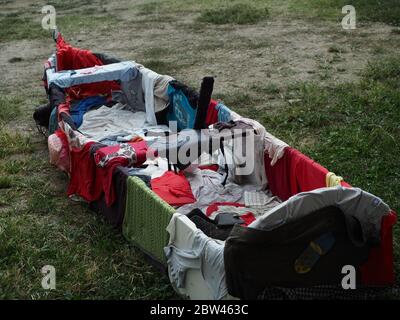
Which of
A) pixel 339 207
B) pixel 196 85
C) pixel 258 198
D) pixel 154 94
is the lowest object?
pixel 258 198

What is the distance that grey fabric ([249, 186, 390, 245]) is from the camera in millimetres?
3990

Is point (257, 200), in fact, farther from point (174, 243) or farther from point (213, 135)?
→ point (174, 243)

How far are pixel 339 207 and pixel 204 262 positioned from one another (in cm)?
95

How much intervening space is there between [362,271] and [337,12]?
10.3 meters

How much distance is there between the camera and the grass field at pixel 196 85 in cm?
529

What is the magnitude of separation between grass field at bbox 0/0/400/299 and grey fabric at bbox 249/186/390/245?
2.86 feet

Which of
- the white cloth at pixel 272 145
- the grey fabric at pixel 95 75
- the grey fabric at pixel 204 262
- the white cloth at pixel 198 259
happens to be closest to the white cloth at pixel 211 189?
the white cloth at pixel 272 145

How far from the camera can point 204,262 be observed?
13.9ft

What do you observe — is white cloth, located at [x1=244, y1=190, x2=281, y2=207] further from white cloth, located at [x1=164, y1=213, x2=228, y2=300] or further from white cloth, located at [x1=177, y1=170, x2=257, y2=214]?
white cloth, located at [x1=164, y1=213, x2=228, y2=300]

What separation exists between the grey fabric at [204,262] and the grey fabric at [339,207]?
350 mm

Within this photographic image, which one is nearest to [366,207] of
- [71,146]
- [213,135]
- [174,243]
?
[174,243]

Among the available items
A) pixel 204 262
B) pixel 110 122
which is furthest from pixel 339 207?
pixel 110 122

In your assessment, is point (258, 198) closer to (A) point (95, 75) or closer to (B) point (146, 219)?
(B) point (146, 219)

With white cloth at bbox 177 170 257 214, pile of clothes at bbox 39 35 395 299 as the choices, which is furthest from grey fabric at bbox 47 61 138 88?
white cloth at bbox 177 170 257 214
